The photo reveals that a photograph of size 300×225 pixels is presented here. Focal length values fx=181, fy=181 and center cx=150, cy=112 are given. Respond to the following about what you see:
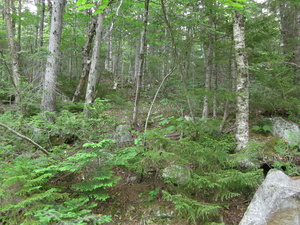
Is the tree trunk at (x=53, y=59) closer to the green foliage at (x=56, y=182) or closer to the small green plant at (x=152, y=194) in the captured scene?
the green foliage at (x=56, y=182)

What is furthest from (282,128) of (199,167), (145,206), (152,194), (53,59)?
(53,59)

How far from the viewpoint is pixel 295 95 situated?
269 inches

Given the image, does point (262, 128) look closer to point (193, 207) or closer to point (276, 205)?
point (276, 205)

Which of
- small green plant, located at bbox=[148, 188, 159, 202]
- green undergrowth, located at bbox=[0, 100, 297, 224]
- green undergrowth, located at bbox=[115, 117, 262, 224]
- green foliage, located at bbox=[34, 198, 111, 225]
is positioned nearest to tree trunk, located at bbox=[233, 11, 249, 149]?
green undergrowth, located at bbox=[0, 100, 297, 224]

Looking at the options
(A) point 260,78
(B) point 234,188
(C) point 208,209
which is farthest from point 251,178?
(A) point 260,78

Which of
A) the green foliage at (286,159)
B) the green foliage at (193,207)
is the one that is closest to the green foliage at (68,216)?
the green foliage at (193,207)

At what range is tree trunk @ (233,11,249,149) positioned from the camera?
508 cm

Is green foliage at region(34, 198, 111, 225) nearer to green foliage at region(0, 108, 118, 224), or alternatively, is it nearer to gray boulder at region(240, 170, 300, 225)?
green foliage at region(0, 108, 118, 224)

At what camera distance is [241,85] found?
16.9 feet

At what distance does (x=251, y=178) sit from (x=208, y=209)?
1009 millimetres

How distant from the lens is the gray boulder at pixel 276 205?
3152mm

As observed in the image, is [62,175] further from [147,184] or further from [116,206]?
[147,184]

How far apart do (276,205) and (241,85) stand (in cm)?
310

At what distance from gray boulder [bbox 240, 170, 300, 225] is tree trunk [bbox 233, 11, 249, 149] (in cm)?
165
